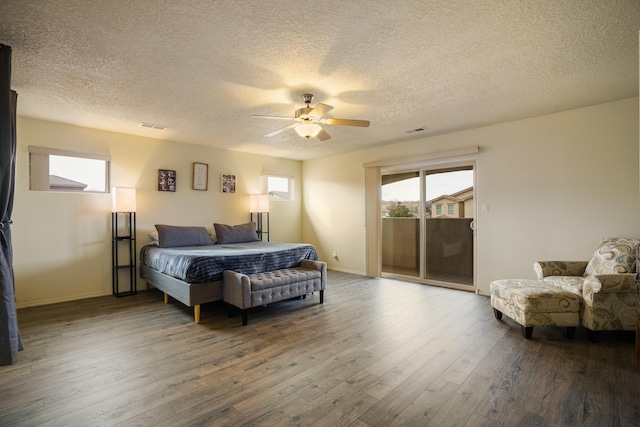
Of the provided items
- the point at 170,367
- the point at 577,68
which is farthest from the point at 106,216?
the point at 577,68

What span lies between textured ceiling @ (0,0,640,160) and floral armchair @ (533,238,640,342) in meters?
1.64

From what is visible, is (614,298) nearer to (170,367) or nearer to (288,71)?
(288,71)

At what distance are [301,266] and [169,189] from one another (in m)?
2.58

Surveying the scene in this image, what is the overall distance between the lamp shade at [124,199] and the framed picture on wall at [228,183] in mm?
1561

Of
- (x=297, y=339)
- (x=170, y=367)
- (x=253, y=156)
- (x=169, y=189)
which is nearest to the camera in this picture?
(x=170, y=367)

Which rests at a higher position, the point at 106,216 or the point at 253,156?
the point at 253,156

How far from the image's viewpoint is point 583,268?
131 inches

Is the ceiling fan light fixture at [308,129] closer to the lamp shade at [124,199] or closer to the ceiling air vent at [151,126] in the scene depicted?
the ceiling air vent at [151,126]

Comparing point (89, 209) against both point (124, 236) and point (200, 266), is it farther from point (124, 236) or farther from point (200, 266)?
point (200, 266)

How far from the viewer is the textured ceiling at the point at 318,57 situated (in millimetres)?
1848

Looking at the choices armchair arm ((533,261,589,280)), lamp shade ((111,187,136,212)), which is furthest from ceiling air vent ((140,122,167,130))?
armchair arm ((533,261,589,280))

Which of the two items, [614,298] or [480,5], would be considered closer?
[480,5]

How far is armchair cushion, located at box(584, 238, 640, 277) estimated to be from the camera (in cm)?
281

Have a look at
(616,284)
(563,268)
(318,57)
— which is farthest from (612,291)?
(318,57)
